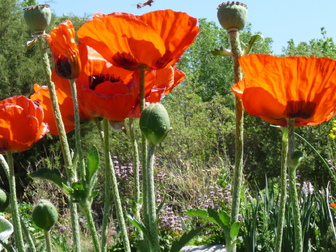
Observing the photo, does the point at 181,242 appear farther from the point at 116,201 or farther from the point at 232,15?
the point at 232,15

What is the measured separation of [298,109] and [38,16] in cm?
36

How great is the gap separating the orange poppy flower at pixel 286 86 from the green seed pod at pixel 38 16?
27cm

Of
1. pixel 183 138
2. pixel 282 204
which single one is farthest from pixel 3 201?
pixel 183 138

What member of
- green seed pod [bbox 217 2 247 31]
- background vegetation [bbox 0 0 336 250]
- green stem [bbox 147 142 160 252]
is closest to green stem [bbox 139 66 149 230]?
green stem [bbox 147 142 160 252]

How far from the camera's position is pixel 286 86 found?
0.75 m

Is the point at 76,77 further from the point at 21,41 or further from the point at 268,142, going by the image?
the point at 21,41

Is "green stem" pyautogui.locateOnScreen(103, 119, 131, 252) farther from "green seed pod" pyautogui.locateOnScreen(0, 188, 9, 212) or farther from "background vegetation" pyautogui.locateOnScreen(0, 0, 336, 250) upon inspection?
"background vegetation" pyautogui.locateOnScreen(0, 0, 336, 250)

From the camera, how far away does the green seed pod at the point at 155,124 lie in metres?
0.66

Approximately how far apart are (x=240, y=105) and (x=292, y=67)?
78 mm

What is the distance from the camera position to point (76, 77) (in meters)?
0.78

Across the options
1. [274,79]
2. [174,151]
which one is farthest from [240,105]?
[174,151]

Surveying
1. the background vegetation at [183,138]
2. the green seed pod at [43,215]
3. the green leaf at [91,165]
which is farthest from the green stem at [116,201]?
the background vegetation at [183,138]

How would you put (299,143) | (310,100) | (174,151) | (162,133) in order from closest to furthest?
(162,133) → (310,100) → (299,143) → (174,151)

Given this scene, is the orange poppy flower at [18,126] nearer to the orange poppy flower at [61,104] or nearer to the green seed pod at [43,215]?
the orange poppy flower at [61,104]
